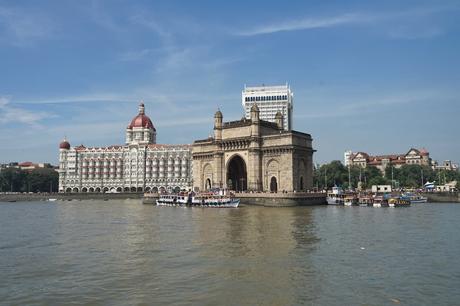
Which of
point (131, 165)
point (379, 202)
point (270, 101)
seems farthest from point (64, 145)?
point (379, 202)

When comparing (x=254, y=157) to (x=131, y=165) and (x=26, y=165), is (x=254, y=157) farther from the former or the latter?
(x=26, y=165)

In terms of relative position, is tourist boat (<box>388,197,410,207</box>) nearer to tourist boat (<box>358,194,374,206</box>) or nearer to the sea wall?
tourist boat (<box>358,194,374,206</box>)

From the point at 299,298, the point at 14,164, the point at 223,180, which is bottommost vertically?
the point at 299,298

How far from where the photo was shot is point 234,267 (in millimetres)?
18359

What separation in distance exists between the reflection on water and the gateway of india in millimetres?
39612

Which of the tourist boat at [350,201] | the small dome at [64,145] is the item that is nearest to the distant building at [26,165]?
the small dome at [64,145]

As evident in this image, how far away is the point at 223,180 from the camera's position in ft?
253

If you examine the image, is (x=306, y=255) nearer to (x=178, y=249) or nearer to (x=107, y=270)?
(x=178, y=249)

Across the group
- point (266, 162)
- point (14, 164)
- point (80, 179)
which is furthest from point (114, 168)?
point (266, 162)

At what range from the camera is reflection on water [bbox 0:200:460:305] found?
1427 centimetres

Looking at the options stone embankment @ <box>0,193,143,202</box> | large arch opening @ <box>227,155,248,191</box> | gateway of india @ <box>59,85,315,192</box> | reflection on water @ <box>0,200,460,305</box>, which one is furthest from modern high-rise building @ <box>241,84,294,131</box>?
reflection on water @ <box>0,200,460,305</box>

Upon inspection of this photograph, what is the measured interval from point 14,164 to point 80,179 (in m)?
56.5

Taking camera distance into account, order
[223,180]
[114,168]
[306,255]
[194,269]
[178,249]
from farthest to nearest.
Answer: [114,168] < [223,180] < [178,249] < [306,255] < [194,269]

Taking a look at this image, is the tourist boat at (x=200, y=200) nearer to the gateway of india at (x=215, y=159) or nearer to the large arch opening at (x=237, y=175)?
the gateway of india at (x=215, y=159)
